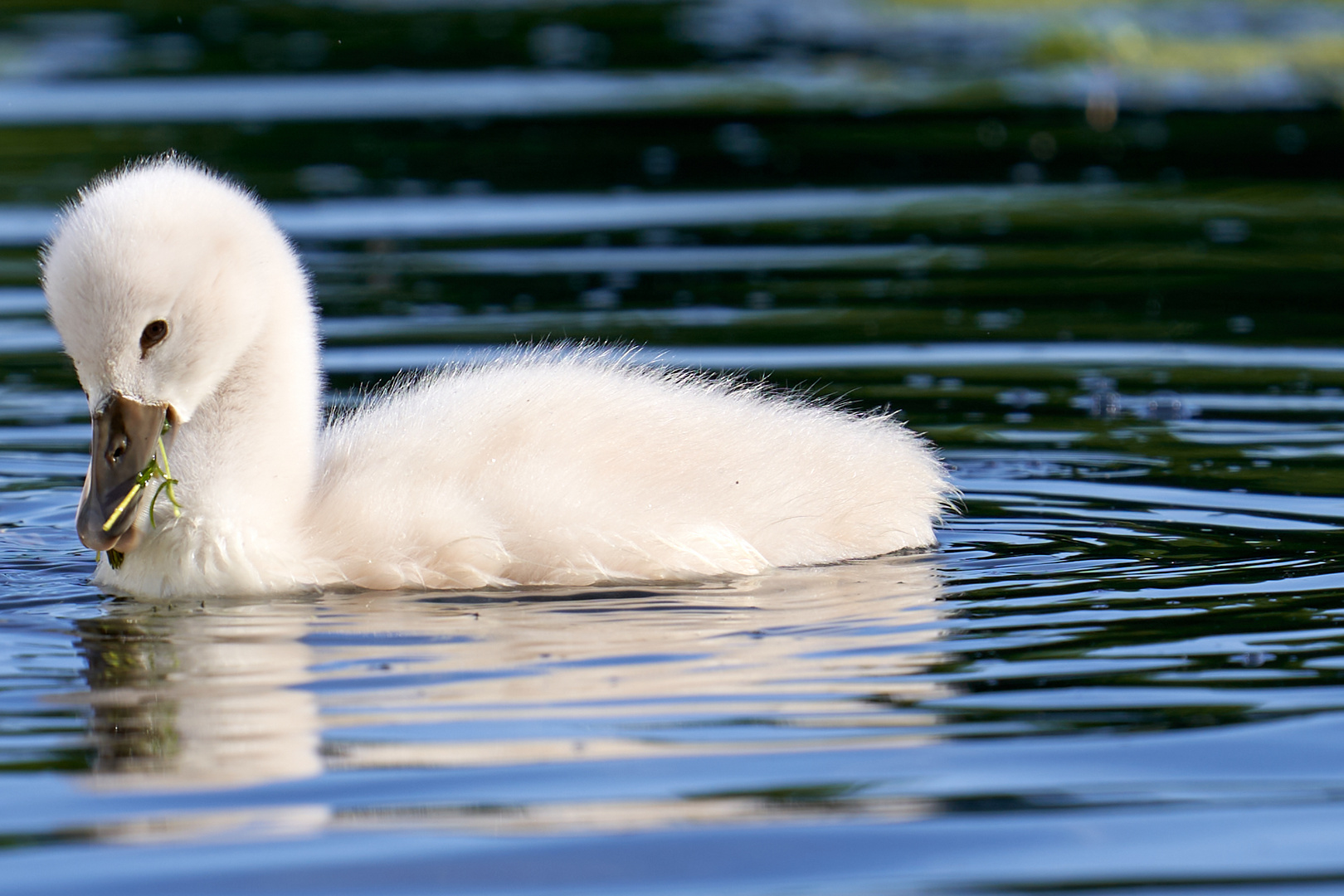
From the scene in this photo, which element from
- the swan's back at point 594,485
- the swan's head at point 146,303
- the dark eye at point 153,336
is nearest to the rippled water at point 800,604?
the swan's back at point 594,485

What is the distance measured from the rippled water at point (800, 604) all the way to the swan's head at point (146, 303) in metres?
0.43

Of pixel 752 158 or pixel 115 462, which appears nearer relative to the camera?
pixel 115 462

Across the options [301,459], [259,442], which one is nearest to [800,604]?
[301,459]

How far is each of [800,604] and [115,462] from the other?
1817mm

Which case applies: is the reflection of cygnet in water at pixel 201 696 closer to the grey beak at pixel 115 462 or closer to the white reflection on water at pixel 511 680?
the white reflection on water at pixel 511 680

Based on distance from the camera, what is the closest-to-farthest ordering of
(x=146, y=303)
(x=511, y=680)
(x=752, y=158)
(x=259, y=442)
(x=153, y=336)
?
(x=511, y=680), (x=146, y=303), (x=153, y=336), (x=259, y=442), (x=752, y=158)

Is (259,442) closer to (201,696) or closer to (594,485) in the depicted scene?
(594,485)

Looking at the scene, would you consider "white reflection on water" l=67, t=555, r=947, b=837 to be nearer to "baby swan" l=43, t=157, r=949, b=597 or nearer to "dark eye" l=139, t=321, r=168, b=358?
"baby swan" l=43, t=157, r=949, b=597

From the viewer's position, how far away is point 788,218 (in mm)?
12938

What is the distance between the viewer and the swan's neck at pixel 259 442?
584cm

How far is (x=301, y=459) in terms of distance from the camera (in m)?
5.96

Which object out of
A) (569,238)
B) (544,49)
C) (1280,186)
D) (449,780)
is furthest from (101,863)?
(544,49)

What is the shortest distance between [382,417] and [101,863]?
8.24 ft

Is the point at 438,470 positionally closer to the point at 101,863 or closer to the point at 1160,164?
the point at 101,863
